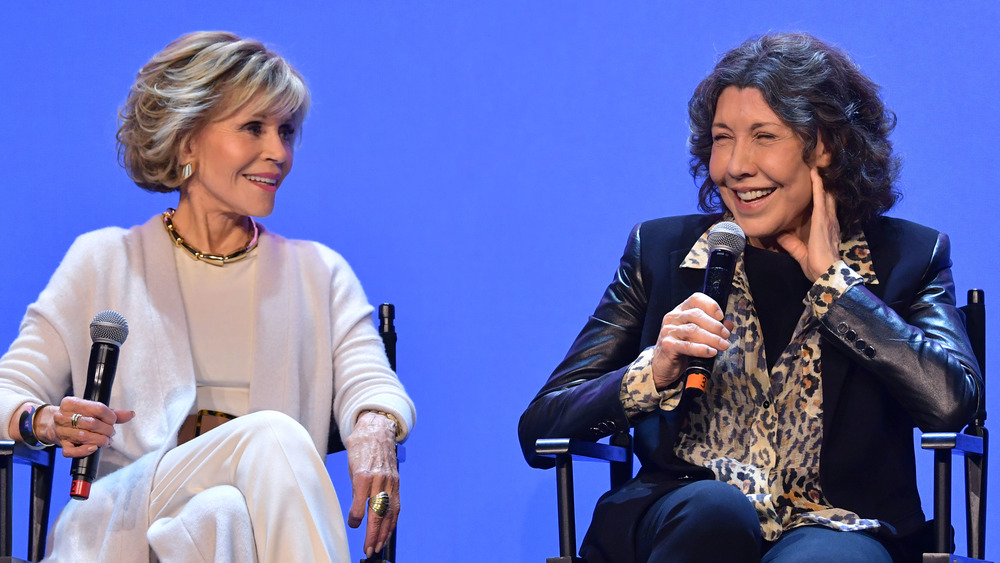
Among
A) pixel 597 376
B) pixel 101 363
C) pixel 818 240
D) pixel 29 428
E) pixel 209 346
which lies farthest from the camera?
pixel 209 346

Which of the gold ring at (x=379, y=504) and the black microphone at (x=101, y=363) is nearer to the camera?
the black microphone at (x=101, y=363)

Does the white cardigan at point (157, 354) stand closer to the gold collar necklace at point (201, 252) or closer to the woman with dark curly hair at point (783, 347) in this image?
the gold collar necklace at point (201, 252)

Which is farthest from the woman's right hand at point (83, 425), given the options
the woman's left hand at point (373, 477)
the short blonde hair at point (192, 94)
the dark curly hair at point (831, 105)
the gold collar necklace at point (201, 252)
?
the dark curly hair at point (831, 105)

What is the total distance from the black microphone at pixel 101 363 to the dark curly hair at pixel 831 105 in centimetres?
129

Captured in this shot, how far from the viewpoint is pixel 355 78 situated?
134 inches

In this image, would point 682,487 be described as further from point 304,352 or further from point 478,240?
point 478,240

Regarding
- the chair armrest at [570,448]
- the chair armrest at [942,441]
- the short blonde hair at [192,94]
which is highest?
the short blonde hair at [192,94]

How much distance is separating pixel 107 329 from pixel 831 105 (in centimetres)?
144

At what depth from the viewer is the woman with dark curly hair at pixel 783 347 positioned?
2150mm

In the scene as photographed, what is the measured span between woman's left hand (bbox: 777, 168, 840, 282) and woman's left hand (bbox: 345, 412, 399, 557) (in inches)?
34.3

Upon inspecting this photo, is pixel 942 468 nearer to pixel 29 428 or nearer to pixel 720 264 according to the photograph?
pixel 720 264

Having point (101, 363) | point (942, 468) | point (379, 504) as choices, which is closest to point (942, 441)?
point (942, 468)

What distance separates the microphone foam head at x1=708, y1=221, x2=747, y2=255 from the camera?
212cm

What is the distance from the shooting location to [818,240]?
2324 mm
